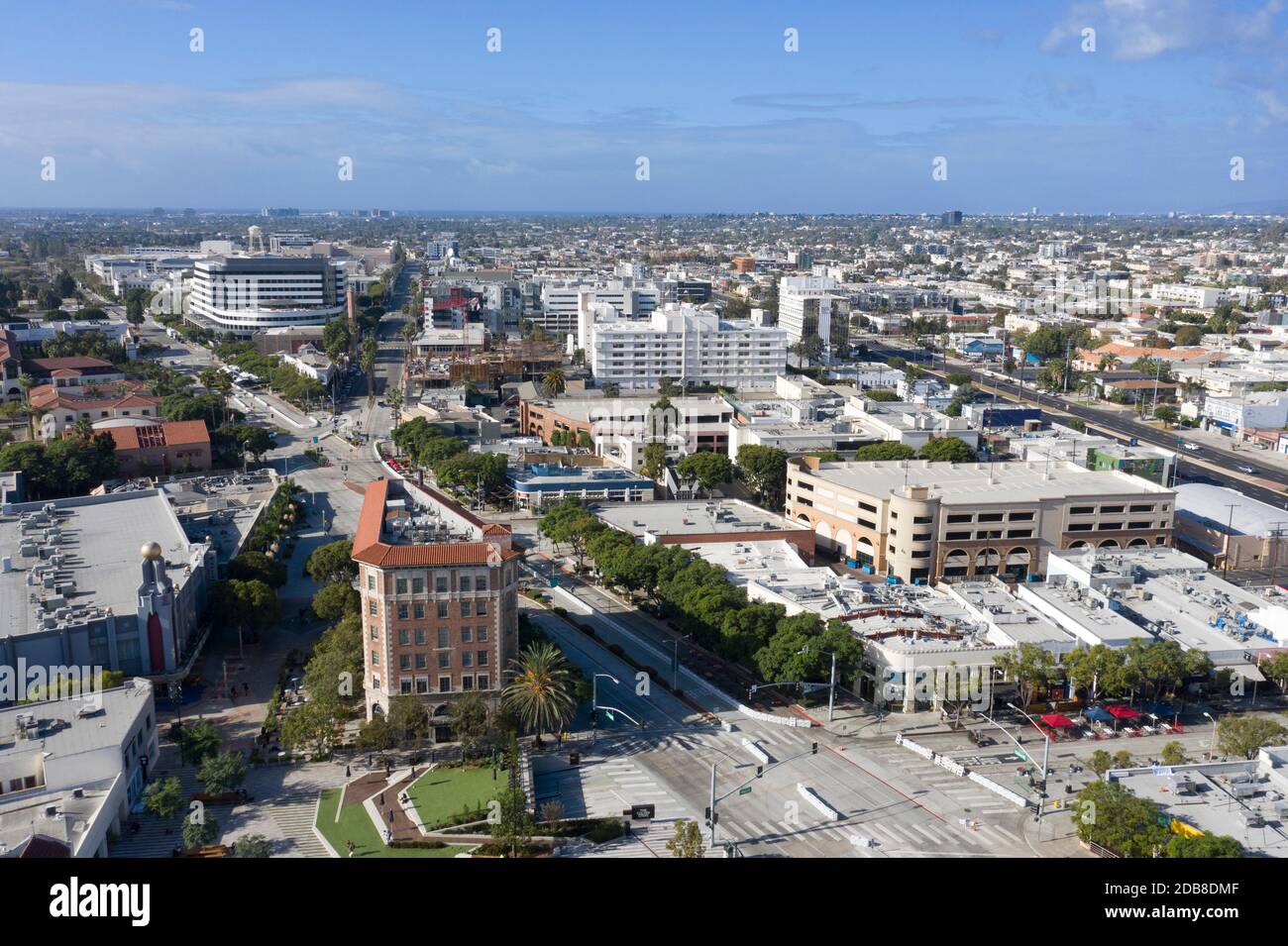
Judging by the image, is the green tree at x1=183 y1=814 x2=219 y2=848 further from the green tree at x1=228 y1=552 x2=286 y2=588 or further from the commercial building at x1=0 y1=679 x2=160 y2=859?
the green tree at x1=228 y1=552 x2=286 y2=588

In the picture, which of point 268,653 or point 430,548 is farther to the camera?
point 268,653

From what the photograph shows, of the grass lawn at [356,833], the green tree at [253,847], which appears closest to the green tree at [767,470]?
the grass lawn at [356,833]

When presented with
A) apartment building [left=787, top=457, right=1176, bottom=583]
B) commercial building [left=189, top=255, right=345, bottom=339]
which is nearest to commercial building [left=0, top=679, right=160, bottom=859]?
apartment building [left=787, top=457, right=1176, bottom=583]

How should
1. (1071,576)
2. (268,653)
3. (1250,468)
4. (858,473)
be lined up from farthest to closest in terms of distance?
(1250,468) → (858,473) → (1071,576) → (268,653)

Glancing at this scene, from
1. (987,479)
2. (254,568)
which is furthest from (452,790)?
(987,479)
